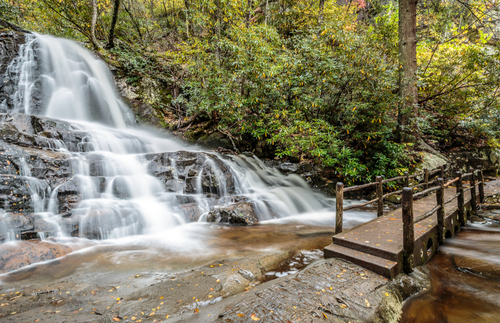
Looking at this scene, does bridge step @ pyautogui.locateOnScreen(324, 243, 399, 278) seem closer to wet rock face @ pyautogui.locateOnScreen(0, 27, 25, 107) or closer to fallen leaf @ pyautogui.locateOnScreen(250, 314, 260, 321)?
fallen leaf @ pyautogui.locateOnScreen(250, 314, 260, 321)

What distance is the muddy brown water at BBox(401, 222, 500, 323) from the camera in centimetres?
260

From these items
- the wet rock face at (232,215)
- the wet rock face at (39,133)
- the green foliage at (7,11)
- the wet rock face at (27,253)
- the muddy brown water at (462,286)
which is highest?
the green foliage at (7,11)

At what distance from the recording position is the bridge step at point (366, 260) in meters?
2.89

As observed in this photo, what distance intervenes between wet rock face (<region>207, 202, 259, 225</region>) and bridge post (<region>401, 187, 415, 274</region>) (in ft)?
13.7

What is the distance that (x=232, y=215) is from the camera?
22.0 feet

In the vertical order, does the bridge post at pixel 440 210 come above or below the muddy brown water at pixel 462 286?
above

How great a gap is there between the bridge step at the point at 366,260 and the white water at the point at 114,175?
3205mm

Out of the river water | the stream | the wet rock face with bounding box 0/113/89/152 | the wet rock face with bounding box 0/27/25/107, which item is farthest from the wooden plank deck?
the wet rock face with bounding box 0/27/25/107

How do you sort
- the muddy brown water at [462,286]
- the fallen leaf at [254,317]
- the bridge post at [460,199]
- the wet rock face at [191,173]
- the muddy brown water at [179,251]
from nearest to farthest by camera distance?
the fallen leaf at [254,317] < the muddy brown water at [462,286] < the muddy brown water at [179,251] < the bridge post at [460,199] < the wet rock face at [191,173]

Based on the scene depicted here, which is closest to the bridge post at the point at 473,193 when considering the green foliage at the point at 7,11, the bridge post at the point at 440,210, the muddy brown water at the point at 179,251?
the bridge post at the point at 440,210

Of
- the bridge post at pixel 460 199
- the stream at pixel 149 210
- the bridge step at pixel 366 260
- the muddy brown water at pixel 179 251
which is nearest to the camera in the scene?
the bridge step at pixel 366 260

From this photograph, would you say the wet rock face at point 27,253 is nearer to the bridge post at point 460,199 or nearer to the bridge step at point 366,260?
the bridge step at point 366,260

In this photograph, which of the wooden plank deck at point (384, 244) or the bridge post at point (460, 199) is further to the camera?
the bridge post at point (460, 199)

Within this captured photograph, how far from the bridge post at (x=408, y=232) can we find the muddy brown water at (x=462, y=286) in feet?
1.21
